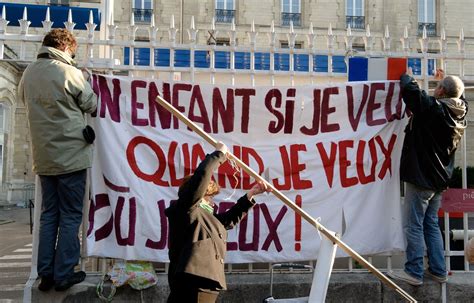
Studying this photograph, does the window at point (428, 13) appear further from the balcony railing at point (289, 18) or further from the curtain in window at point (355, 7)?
the balcony railing at point (289, 18)

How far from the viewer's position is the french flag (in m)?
4.51

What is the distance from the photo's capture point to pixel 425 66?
459cm

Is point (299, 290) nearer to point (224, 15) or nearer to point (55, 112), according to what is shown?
point (55, 112)

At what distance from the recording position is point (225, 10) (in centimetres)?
2717

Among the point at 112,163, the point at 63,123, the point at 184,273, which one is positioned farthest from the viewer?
the point at 112,163

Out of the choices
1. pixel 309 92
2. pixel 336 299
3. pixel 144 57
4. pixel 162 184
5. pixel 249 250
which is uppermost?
pixel 144 57

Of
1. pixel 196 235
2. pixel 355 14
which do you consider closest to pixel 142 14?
pixel 355 14

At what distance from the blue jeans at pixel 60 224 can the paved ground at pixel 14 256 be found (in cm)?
241

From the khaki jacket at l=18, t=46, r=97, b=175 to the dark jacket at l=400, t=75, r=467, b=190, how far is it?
280 cm

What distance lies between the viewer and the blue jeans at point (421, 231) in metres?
4.18

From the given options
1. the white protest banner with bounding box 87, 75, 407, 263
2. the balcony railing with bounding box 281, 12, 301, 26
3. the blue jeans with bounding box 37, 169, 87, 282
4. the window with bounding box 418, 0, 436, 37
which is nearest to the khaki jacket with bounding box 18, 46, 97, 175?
the blue jeans with bounding box 37, 169, 87, 282

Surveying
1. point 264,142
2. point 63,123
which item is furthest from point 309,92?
point 63,123

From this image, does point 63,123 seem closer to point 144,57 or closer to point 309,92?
point 144,57

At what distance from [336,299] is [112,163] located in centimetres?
234
